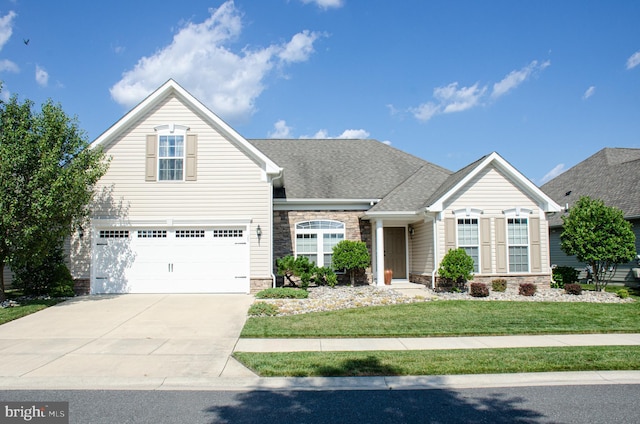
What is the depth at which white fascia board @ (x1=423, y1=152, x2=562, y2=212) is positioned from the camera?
17219 millimetres

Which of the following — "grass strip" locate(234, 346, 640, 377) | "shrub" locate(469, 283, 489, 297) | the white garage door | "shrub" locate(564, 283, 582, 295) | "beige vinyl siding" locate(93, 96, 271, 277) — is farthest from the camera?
"beige vinyl siding" locate(93, 96, 271, 277)

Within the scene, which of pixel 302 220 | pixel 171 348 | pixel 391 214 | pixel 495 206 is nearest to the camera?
pixel 171 348

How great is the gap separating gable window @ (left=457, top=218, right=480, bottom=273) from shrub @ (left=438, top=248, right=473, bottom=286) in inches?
33.6

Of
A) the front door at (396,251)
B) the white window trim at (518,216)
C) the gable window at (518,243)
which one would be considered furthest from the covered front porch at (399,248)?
the gable window at (518,243)

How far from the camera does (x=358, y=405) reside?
20.1ft

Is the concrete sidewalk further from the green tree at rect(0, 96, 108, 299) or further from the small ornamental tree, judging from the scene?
the small ornamental tree

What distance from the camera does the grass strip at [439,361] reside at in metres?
7.49

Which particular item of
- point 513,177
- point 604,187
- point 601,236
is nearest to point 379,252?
point 513,177

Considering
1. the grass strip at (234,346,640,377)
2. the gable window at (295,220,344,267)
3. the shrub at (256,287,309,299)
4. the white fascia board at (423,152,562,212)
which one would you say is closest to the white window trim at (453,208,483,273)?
the white fascia board at (423,152,562,212)

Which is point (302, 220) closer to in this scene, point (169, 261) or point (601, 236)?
point (169, 261)

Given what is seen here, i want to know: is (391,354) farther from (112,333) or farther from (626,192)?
(626,192)

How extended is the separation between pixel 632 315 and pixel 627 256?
4.68 metres

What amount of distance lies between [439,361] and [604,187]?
21191 mm

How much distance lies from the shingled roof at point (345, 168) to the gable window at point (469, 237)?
74.1 inches
